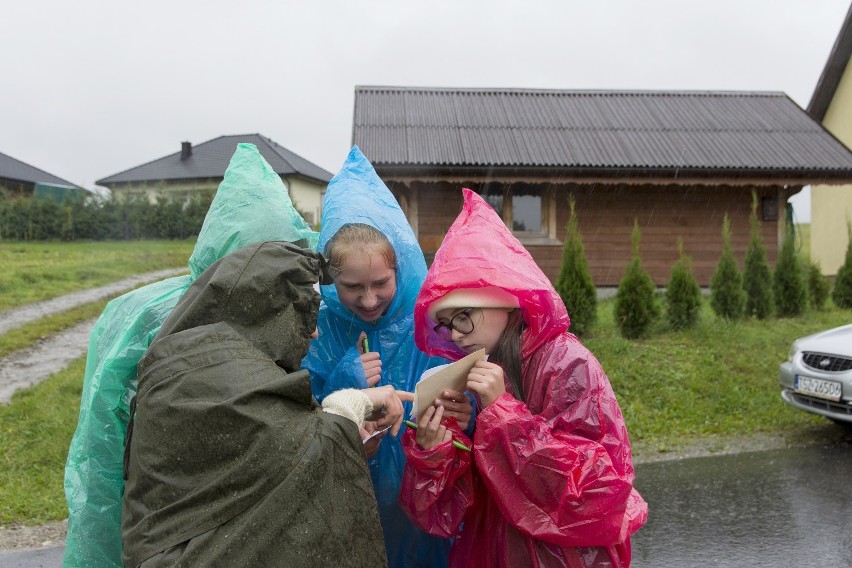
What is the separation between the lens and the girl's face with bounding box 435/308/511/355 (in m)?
1.99

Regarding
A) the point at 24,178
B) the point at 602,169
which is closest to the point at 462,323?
the point at 602,169

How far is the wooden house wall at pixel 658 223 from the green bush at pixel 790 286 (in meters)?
3.22

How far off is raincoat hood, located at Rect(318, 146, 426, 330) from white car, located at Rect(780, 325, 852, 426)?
5.32 meters

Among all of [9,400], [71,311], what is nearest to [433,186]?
[71,311]

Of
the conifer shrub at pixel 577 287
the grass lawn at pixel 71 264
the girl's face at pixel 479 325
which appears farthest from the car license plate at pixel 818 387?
Answer: the grass lawn at pixel 71 264

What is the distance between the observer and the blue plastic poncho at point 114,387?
2088mm

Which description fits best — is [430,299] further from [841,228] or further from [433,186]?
[841,228]

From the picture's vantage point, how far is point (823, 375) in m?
6.45

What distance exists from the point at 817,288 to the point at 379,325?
11.3 meters

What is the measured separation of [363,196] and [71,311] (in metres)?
9.41

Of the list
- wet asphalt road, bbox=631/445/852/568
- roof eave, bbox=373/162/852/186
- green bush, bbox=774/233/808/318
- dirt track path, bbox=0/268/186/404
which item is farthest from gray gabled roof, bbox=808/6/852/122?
dirt track path, bbox=0/268/186/404

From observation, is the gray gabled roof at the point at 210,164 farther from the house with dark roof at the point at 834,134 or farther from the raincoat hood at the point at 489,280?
the raincoat hood at the point at 489,280

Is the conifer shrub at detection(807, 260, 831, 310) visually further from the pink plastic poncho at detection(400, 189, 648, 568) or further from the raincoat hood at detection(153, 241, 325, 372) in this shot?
the raincoat hood at detection(153, 241, 325, 372)

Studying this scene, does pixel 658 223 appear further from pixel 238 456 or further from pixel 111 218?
pixel 111 218
